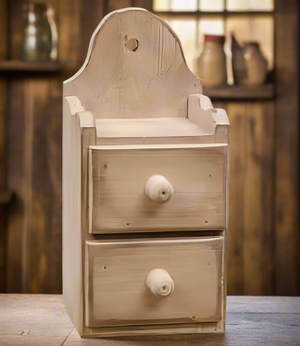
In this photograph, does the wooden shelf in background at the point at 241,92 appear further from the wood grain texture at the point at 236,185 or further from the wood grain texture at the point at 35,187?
the wood grain texture at the point at 35,187

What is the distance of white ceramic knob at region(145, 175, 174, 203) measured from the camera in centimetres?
66

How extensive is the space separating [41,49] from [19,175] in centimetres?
51

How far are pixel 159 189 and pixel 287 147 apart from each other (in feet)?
5.12

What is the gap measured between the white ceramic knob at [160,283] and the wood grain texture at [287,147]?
1520 mm

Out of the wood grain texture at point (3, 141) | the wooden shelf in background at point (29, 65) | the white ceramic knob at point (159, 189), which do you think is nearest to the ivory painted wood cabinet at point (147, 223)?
the white ceramic knob at point (159, 189)

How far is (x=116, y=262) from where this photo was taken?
0.69 meters

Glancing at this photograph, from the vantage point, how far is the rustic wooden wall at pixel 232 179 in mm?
2111

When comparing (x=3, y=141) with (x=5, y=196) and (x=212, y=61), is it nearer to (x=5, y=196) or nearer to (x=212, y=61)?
(x=5, y=196)

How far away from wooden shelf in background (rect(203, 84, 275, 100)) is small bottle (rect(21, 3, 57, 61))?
64 centimetres

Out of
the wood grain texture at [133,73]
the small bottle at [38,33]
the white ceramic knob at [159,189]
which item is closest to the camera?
the white ceramic knob at [159,189]

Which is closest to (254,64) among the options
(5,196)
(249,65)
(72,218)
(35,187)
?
(249,65)

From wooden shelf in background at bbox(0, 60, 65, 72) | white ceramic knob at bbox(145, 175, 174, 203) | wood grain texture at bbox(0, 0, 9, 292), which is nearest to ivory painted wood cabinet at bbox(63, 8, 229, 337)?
white ceramic knob at bbox(145, 175, 174, 203)

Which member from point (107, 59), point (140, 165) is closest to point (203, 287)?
point (140, 165)

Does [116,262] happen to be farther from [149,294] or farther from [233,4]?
[233,4]
